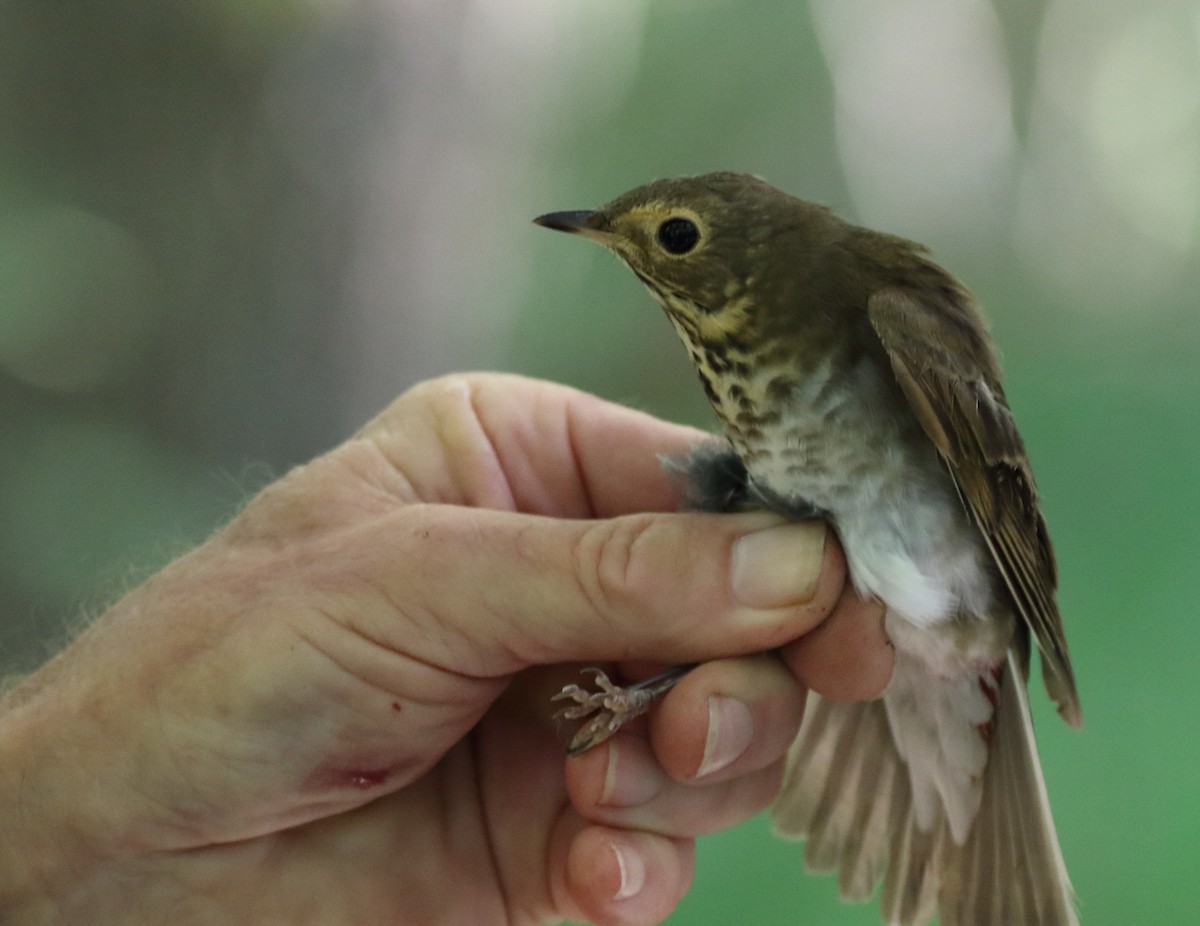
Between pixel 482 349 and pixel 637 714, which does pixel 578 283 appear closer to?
pixel 482 349

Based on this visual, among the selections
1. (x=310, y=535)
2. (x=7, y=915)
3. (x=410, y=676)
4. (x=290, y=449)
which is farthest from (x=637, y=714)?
(x=290, y=449)

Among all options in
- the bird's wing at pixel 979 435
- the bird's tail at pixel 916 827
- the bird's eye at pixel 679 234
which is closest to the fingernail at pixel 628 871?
the bird's tail at pixel 916 827

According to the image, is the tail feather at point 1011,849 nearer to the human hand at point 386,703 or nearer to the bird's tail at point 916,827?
the bird's tail at point 916,827

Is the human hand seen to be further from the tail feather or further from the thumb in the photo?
the tail feather

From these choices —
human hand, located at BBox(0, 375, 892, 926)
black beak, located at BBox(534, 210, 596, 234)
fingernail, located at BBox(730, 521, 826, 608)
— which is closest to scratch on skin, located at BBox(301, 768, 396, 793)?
human hand, located at BBox(0, 375, 892, 926)

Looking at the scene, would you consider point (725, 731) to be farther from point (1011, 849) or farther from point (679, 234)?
point (679, 234)

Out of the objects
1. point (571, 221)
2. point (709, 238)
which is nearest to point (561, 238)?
point (571, 221)
